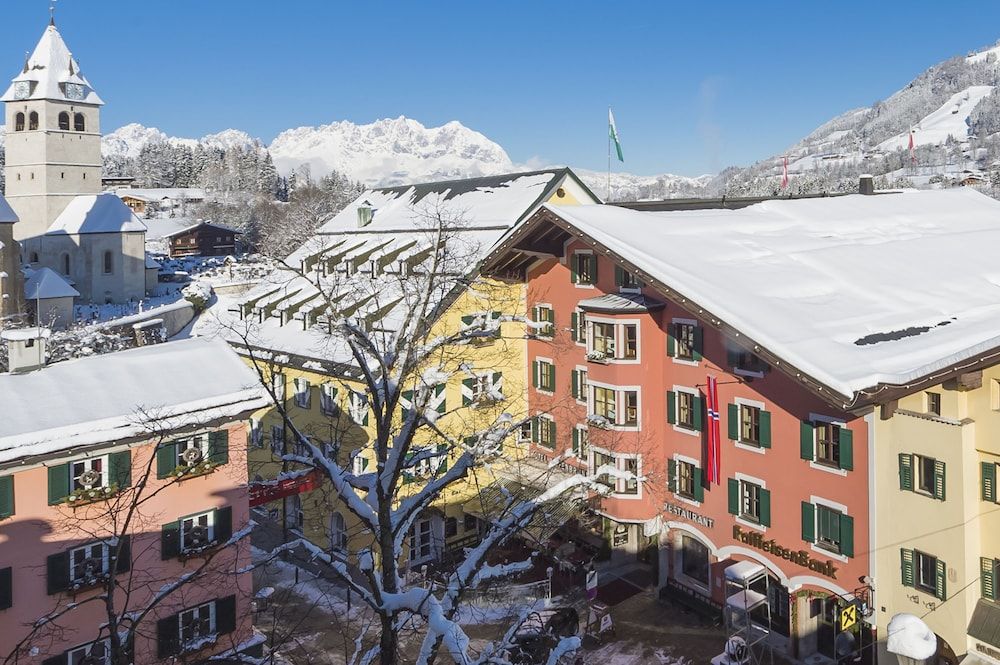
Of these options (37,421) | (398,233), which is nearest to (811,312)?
(37,421)

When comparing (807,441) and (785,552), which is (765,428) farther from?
(785,552)

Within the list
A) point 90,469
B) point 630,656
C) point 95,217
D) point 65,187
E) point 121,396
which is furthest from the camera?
point 65,187

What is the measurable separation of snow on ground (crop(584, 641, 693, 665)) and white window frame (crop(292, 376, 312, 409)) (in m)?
16.3

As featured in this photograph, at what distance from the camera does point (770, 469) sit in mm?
26109

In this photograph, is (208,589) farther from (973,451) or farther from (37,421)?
(973,451)

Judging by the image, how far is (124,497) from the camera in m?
21.2

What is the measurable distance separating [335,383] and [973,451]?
2258 cm

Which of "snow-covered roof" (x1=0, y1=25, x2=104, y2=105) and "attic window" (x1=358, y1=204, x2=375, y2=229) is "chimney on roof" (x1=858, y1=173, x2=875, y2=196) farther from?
"snow-covered roof" (x1=0, y1=25, x2=104, y2=105)

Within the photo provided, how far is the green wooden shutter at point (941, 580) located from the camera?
2153cm

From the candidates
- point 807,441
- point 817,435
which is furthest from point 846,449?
point 807,441

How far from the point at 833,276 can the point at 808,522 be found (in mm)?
8998

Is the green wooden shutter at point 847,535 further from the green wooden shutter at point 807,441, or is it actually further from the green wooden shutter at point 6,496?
the green wooden shutter at point 6,496

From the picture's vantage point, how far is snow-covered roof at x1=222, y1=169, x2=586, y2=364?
1400 inches

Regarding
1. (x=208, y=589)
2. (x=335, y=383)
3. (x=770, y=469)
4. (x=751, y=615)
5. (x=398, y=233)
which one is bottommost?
(x=751, y=615)
